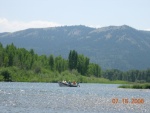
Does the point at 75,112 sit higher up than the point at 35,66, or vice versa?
the point at 35,66

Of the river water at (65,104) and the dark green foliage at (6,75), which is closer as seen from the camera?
the river water at (65,104)

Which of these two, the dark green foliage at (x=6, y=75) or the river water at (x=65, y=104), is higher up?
the dark green foliage at (x=6, y=75)

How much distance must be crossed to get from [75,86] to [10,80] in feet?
135

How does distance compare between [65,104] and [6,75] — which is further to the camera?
[6,75]

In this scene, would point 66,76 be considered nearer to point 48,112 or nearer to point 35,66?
point 35,66

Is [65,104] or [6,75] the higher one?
[6,75]

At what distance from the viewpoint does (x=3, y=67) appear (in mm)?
178500

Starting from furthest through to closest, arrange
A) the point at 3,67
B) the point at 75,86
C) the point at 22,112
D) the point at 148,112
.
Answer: the point at 3,67 < the point at 75,86 < the point at 148,112 < the point at 22,112

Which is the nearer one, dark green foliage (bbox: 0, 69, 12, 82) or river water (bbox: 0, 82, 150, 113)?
river water (bbox: 0, 82, 150, 113)

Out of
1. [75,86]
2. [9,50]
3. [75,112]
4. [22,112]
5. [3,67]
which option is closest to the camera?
[22,112]

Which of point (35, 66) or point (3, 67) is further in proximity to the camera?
point (35, 66)

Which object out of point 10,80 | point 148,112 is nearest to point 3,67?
point 10,80

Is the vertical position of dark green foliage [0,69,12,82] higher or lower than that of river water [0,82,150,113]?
higher

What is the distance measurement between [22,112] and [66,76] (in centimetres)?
14859
